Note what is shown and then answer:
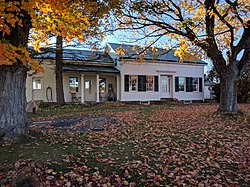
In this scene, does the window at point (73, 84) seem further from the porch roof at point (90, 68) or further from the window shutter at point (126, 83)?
the window shutter at point (126, 83)

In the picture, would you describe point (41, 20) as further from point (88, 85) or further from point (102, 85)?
point (102, 85)

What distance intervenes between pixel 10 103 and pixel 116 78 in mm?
18983

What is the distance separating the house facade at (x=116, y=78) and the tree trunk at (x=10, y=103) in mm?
14329

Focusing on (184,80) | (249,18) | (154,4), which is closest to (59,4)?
(154,4)

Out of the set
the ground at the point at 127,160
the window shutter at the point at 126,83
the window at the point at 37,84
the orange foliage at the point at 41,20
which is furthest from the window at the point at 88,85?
the orange foliage at the point at 41,20

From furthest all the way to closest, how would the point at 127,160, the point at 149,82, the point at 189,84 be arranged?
the point at 189,84
the point at 149,82
the point at 127,160

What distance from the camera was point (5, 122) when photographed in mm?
5496

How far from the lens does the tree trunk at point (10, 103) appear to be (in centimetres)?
549

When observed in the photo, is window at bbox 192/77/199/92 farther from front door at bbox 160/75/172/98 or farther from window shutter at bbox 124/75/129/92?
window shutter at bbox 124/75/129/92

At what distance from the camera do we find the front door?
87.0 ft

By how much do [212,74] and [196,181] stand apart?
2855 cm

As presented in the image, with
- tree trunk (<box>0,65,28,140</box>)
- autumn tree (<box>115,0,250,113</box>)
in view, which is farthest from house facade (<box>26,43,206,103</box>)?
tree trunk (<box>0,65,28,140</box>)

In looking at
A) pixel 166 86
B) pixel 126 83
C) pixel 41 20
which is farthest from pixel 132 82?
pixel 41 20

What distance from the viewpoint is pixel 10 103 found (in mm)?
5566
